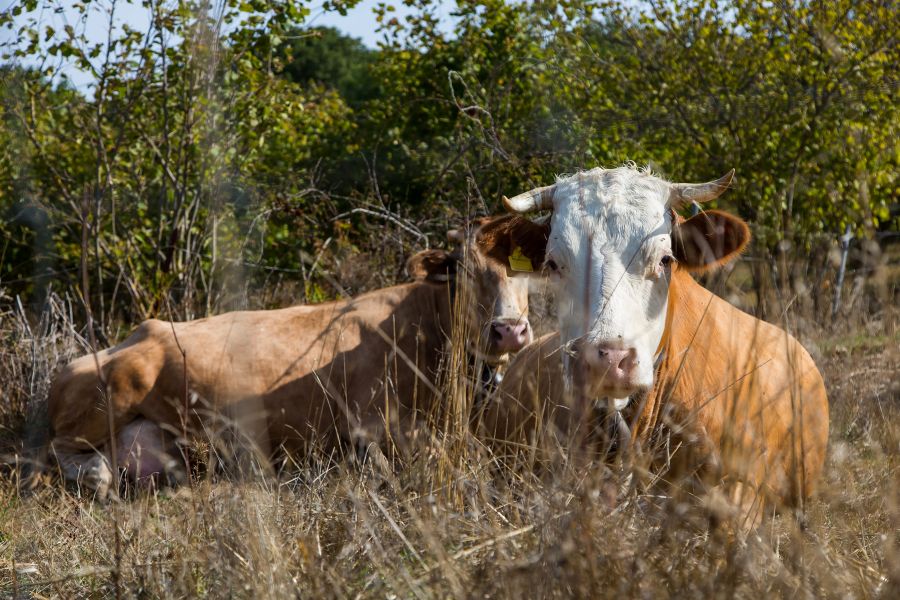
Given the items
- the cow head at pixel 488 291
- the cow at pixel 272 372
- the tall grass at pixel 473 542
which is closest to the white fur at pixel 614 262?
the tall grass at pixel 473 542

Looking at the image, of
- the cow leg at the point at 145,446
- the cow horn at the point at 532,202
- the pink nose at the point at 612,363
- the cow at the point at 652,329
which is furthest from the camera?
the cow leg at the point at 145,446

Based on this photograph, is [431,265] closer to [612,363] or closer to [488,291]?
[488,291]

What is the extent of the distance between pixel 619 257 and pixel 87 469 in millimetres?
3684

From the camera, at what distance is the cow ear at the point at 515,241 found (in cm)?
434

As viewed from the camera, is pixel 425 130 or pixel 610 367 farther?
pixel 425 130

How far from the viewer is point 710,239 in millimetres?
4059

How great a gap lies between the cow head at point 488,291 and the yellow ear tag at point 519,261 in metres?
0.59

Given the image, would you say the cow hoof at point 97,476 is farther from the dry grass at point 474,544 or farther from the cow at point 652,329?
the cow at point 652,329

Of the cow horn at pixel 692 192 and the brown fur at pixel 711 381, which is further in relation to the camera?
the cow horn at pixel 692 192

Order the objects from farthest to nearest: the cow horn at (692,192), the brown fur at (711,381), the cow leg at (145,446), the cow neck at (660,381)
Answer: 1. the cow leg at (145,446)
2. the cow horn at (692,192)
3. the cow neck at (660,381)
4. the brown fur at (711,381)

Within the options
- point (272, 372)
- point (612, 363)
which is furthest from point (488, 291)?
point (612, 363)

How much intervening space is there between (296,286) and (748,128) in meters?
4.59

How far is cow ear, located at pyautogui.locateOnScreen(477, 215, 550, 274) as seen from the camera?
14.2ft

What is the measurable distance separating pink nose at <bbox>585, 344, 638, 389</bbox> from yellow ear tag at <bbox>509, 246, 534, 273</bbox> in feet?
3.69
